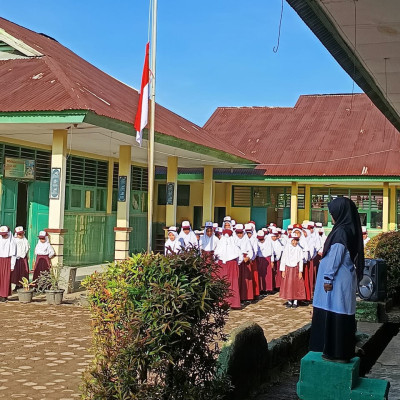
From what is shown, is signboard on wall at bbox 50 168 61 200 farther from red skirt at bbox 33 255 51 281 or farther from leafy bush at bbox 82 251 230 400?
leafy bush at bbox 82 251 230 400

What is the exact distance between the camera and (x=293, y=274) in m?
11.8

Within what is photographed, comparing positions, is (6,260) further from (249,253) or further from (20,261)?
(249,253)

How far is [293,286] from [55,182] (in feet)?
17.2

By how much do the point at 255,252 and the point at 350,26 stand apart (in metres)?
7.15

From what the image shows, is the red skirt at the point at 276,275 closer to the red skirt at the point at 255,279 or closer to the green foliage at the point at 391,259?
the red skirt at the point at 255,279

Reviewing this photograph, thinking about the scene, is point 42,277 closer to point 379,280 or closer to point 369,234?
point 379,280

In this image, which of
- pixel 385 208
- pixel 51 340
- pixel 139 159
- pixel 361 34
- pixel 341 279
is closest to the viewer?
pixel 341 279

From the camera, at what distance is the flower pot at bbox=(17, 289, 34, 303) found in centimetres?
1095

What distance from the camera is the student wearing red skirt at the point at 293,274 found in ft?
38.2

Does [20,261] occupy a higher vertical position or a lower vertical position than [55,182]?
lower

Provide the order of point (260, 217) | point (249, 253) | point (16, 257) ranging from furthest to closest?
point (260, 217) → point (249, 253) → point (16, 257)

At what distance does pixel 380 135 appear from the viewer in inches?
866

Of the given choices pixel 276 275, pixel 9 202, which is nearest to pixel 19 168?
pixel 9 202

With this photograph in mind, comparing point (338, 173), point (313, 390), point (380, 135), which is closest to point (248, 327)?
point (313, 390)
